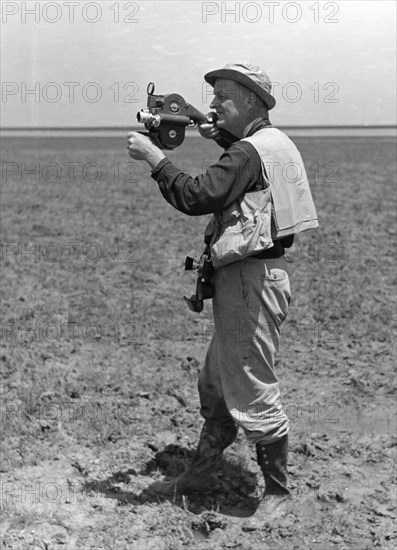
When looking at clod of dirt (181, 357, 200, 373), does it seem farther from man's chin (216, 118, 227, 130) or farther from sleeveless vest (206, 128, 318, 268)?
man's chin (216, 118, 227, 130)

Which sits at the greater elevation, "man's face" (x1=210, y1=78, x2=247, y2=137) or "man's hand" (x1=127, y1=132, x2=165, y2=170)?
"man's face" (x1=210, y1=78, x2=247, y2=137)

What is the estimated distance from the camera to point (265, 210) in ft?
11.8

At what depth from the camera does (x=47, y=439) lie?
4.83m

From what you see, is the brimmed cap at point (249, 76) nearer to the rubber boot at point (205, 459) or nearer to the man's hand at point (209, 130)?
the man's hand at point (209, 130)

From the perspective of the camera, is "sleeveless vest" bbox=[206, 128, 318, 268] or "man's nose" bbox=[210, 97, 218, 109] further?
"man's nose" bbox=[210, 97, 218, 109]

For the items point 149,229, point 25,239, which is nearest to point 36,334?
point 25,239

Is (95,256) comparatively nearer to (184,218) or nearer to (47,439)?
(184,218)

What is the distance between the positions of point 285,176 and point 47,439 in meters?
2.24

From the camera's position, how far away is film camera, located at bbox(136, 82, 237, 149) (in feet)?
11.6

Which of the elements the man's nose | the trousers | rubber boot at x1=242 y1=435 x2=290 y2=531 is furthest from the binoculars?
rubber boot at x1=242 y1=435 x2=290 y2=531

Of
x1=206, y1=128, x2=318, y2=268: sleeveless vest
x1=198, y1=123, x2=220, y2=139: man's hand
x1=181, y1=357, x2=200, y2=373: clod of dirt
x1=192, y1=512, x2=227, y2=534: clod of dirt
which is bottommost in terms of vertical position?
x1=192, y1=512, x2=227, y2=534: clod of dirt

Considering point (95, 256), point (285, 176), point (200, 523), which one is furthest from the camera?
point (95, 256)

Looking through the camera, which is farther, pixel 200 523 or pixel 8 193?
pixel 8 193

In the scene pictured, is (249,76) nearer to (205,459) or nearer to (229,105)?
(229,105)
